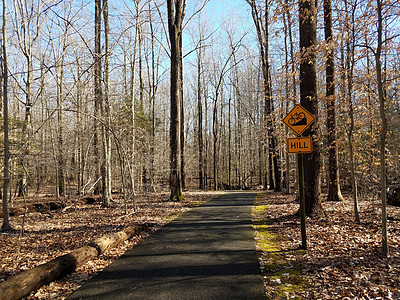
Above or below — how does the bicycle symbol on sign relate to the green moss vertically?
above

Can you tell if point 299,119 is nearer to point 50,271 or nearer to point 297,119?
point 297,119

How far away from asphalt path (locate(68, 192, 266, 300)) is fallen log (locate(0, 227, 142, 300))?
507 millimetres

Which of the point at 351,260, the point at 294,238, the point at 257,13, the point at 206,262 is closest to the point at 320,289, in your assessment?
the point at 351,260

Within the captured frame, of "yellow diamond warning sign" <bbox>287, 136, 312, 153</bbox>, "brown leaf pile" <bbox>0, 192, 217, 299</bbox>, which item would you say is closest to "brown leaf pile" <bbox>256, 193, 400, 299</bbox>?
"yellow diamond warning sign" <bbox>287, 136, 312, 153</bbox>

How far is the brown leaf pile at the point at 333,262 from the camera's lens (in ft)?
11.8

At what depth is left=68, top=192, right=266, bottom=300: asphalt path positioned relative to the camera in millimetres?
3574

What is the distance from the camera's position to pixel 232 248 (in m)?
5.49

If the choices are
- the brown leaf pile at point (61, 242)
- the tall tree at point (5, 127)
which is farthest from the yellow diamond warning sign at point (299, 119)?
the tall tree at point (5, 127)

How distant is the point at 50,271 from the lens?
3.93m

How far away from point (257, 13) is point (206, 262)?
1651 centimetres

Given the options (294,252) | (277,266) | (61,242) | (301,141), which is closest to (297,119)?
(301,141)

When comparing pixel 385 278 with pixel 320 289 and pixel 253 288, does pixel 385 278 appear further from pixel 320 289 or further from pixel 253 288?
pixel 253 288

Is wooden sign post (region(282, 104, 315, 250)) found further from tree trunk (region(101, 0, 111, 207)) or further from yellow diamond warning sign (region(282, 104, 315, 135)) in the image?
tree trunk (region(101, 0, 111, 207))

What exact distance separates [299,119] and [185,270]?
364cm
